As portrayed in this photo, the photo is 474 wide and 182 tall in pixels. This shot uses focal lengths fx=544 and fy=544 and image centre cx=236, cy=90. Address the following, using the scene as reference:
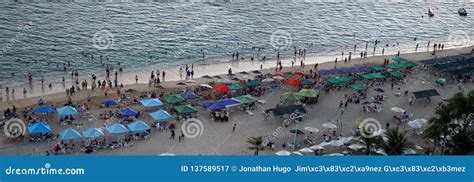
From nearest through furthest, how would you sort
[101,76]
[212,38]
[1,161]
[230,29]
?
[1,161]
[101,76]
[212,38]
[230,29]

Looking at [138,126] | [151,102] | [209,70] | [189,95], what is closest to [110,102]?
[151,102]

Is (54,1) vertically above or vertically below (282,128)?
above

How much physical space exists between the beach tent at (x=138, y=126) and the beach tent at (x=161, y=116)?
1.62m

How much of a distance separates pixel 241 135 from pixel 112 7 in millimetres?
52832

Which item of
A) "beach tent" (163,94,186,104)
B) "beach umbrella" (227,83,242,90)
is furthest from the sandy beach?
"beach umbrella" (227,83,242,90)

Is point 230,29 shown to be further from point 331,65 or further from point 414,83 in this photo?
point 414,83

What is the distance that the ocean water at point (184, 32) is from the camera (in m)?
60.2

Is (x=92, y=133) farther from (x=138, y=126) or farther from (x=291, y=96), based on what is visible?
(x=291, y=96)

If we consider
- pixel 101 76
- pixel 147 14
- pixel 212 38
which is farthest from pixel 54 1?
pixel 101 76

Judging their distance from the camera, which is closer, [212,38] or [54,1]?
[212,38]

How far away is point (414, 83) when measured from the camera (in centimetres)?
5141

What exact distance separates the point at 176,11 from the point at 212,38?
15.5 meters

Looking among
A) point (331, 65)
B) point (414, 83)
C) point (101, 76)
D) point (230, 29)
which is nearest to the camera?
point (414, 83)

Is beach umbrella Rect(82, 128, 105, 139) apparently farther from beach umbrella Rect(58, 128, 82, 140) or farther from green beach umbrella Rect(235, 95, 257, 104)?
green beach umbrella Rect(235, 95, 257, 104)
